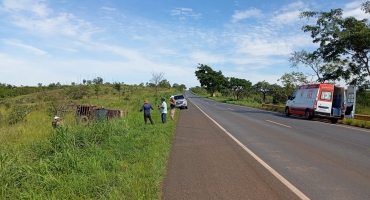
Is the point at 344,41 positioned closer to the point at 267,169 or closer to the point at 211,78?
the point at 267,169

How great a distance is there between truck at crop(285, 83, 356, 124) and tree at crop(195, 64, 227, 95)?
73.0 metres

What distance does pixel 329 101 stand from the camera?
66.4 ft

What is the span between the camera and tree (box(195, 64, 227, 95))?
94.9m

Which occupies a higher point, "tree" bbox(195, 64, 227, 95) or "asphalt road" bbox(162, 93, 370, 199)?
"tree" bbox(195, 64, 227, 95)

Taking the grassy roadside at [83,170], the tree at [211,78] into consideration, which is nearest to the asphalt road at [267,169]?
the grassy roadside at [83,170]

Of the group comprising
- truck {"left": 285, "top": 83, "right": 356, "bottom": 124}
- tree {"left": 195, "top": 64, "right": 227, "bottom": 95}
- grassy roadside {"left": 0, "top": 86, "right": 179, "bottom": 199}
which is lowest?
grassy roadside {"left": 0, "top": 86, "right": 179, "bottom": 199}

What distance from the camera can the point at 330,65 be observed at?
30156mm

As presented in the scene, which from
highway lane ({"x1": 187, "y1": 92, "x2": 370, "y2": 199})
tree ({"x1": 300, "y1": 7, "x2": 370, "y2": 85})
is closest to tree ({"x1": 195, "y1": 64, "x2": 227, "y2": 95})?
tree ({"x1": 300, "y1": 7, "x2": 370, "y2": 85})

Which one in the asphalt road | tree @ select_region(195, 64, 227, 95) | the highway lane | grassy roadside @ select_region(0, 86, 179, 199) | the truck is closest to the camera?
grassy roadside @ select_region(0, 86, 179, 199)

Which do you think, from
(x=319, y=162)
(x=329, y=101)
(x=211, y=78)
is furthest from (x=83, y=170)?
(x=211, y=78)

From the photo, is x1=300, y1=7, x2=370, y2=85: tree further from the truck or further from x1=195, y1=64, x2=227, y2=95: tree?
x1=195, y1=64, x2=227, y2=95: tree

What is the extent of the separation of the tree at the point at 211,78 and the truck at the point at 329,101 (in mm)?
73011

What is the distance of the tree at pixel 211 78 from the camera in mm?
94938

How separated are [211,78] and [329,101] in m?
74.9
